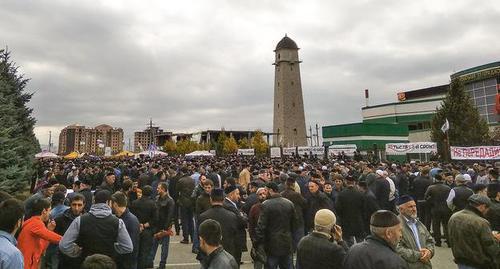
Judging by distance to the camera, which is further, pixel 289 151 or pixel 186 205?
pixel 289 151

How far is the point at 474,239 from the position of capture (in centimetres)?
467

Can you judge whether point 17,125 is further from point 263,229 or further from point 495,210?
point 495,210

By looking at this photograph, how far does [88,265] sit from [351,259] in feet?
7.57

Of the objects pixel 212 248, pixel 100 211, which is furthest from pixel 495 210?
pixel 100 211

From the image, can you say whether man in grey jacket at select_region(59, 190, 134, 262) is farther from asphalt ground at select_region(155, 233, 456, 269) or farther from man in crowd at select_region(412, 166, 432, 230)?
man in crowd at select_region(412, 166, 432, 230)

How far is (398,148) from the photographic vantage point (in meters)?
28.2

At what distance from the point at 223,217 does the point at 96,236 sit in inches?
69.6

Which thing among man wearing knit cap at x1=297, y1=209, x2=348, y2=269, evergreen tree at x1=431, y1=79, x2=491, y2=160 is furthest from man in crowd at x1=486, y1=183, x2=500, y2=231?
evergreen tree at x1=431, y1=79, x2=491, y2=160

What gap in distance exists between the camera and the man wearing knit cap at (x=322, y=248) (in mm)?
4039

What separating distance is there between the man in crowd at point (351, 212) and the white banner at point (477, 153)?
54.8 ft

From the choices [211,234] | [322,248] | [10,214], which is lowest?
[322,248]

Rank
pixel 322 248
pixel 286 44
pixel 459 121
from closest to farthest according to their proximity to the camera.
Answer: pixel 322 248 → pixel 459 121 → pixel 286 44

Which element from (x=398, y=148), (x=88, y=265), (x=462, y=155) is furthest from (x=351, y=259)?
(x=398, y=148)

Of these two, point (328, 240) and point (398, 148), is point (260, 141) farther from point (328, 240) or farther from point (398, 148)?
point (328, 240)
